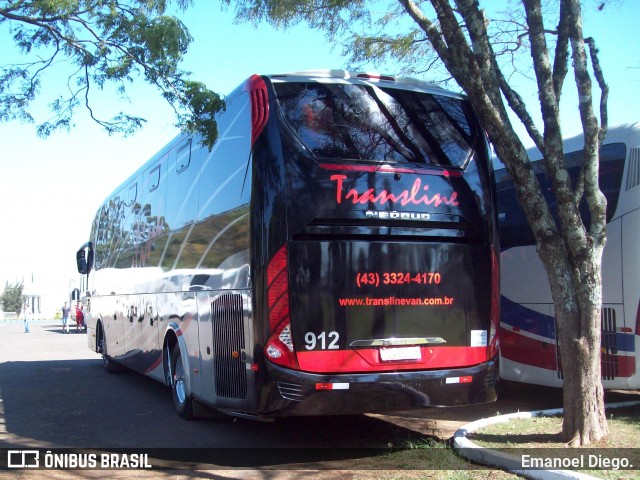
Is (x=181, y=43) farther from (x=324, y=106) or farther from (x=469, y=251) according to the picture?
(x=469, y=251)

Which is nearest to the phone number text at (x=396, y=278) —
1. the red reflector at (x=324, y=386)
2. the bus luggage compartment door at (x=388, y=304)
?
the bus luggage compartment door at (x=388, y=304)

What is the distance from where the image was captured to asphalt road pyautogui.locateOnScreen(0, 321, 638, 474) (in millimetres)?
7383

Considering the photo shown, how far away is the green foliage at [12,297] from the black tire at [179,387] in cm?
9006


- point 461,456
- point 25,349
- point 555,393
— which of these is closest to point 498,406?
point 555,393

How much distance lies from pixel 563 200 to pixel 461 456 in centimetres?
264

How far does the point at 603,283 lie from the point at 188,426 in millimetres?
5449

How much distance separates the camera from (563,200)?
6.50 meters

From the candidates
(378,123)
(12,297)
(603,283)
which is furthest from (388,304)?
(12,297)

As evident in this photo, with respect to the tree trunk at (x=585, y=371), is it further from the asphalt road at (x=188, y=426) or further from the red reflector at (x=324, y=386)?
the red reflector at (x=324, y=386)

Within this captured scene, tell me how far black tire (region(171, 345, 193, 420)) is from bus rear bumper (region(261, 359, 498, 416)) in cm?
270

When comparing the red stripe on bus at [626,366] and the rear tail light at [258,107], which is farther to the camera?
the red stripe on bus at [626,366]

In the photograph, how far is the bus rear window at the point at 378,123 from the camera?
21.5ft

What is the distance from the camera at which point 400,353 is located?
21.3ft

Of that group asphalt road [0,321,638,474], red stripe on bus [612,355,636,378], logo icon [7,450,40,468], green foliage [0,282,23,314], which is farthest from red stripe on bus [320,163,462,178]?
green foliage [0,282,23,314]
